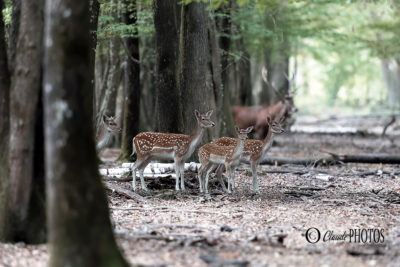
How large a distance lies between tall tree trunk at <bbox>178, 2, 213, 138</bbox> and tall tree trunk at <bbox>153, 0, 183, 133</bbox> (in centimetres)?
29

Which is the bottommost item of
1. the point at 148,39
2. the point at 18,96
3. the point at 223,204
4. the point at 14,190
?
the point at 223,204

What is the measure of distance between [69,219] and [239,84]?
18.3 meters

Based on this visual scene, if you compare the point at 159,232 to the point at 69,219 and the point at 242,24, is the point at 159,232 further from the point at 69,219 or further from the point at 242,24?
the point at 242,24

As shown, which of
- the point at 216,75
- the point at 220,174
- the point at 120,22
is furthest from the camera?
the point at 120,22

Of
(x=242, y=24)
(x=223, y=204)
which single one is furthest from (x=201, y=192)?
(x=242, y=24)

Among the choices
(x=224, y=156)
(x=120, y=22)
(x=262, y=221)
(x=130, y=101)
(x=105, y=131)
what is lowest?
(x=262, y=221)

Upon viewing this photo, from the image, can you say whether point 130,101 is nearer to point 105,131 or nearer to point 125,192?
point 105,131

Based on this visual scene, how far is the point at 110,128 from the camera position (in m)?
11.1

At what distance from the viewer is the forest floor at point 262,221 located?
5.54 meters

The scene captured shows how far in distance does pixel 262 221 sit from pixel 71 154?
385 cm

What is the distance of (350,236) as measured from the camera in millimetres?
6645

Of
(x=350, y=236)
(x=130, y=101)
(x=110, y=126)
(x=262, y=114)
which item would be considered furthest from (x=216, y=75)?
(x=350, y=236)

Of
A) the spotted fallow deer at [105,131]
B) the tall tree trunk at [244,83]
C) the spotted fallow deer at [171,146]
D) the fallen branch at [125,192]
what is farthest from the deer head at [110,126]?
the tall tree trunk at [244,83]

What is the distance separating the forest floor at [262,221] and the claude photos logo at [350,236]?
36mm
